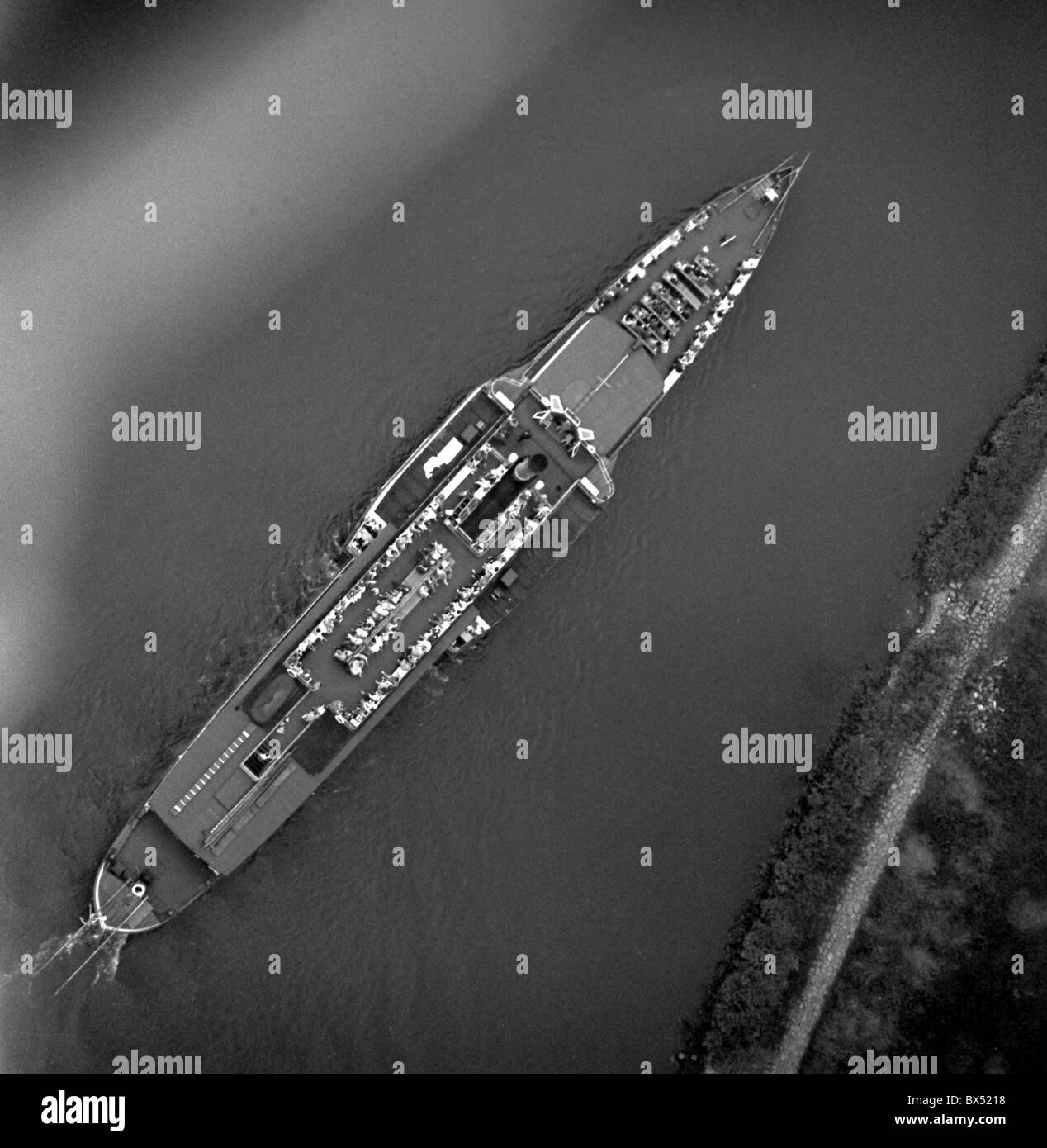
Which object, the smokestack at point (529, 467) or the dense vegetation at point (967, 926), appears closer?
the smokestack at point (529, 467)

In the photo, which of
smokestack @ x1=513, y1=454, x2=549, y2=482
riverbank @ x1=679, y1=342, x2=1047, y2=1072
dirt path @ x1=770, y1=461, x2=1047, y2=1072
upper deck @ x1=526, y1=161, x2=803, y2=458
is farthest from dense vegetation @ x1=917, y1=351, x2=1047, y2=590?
smokestack @ x1=513, y1=454, x2=549, y2=482

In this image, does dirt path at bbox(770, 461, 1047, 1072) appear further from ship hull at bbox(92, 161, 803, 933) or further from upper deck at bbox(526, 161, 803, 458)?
ship hull at bbox(92, 161, 803, 933)

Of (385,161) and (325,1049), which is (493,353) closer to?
(385,161)

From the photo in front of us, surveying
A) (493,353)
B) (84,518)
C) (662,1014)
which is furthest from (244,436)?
(662,1014)

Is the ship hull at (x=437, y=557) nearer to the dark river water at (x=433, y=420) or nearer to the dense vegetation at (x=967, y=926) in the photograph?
the dark river water at (x=433, y=420)

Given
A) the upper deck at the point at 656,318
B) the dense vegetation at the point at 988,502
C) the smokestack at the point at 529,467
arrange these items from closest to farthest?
1. the smokestack at the point at 529,467
2. the upper deck at the point at 656,318
3. the dense vegetation at the point at 988,502

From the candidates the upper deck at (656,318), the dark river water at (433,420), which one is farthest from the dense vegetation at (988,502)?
the upper deck at (656,318)
